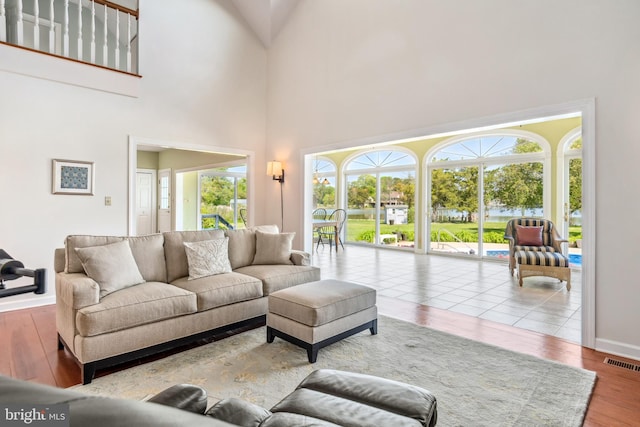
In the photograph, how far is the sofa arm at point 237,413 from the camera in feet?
3.70

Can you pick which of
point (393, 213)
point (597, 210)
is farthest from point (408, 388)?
point (393, 213)

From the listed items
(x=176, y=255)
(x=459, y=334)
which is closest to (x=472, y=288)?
(x=459, y=334)

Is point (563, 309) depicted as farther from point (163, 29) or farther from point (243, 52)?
point (163, 29)

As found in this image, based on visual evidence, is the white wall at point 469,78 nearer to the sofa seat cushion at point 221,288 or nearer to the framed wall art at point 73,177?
the sofa seat cushion at point 221,288

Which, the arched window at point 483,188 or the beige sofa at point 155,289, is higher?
the arched window at point 483,188

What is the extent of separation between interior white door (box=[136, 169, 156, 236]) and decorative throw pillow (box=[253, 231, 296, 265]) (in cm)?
661

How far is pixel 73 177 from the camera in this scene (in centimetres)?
441

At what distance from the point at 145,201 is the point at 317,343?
8365 millimetres

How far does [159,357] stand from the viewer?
277 cm

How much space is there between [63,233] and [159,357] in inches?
105

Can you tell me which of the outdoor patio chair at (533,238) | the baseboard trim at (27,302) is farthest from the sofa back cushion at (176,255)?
the outdoor patio chair at (533,238)

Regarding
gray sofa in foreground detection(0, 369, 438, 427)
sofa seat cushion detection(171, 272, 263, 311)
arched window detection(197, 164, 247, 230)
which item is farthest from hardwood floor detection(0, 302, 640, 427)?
arched window detection(197, 164, 247, 230)

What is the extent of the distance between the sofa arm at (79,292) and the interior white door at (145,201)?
7.32m

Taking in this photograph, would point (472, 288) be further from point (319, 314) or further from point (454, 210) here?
point (454, 210)
